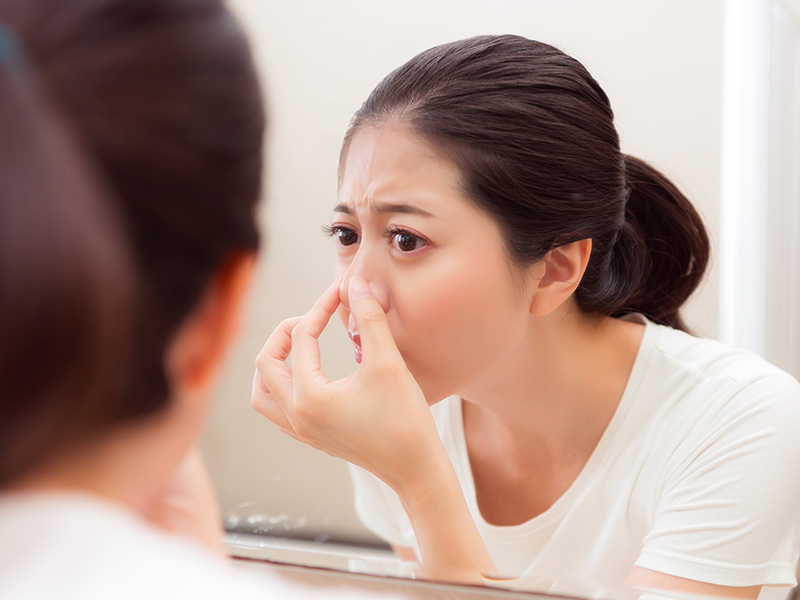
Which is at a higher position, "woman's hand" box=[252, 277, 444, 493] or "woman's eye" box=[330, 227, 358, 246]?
"woman's eye" box=[330, 227, 358, 246]

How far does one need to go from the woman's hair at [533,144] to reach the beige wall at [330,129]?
0.01 meters

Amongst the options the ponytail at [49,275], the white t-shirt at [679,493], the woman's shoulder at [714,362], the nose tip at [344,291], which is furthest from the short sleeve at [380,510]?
the ponytail at [49,275]

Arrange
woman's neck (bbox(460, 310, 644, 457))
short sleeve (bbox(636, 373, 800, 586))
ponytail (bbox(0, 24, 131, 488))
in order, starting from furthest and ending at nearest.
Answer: woman's neck (bbox(460, 310, 644, 457))
short sleeve (bbox(636, 373, 800, 586))
ponytail (bbox(0, 24, 131, 488))

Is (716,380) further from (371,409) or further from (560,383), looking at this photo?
(371,409)

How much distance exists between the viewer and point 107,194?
0.25 m

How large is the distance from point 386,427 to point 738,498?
0.86 ft

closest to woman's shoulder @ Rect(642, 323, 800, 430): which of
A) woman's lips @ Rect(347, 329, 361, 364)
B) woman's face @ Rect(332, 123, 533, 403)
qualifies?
woman's face @ Rect(332, 123, 533, 403)

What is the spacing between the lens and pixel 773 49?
54cm

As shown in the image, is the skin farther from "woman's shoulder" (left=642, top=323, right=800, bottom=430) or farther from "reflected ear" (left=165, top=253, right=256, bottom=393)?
"reflected ear" (left=165, top=253, right=256, bottom=393)

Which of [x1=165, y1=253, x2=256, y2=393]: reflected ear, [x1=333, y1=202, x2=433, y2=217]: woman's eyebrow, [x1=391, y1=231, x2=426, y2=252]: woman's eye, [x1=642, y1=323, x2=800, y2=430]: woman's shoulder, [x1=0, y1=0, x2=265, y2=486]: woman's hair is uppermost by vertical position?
[x1=0, y1=0, x2=265, y2=486]: woman's hair

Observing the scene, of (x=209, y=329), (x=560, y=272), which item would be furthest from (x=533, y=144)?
(x=209, y=329)

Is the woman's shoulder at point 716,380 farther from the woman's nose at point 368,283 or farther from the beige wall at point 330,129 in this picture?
the woman's nose at point 368,283

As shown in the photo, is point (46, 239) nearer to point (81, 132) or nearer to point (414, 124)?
point (81, 132)

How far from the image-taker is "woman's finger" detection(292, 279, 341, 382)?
1.92 feet
